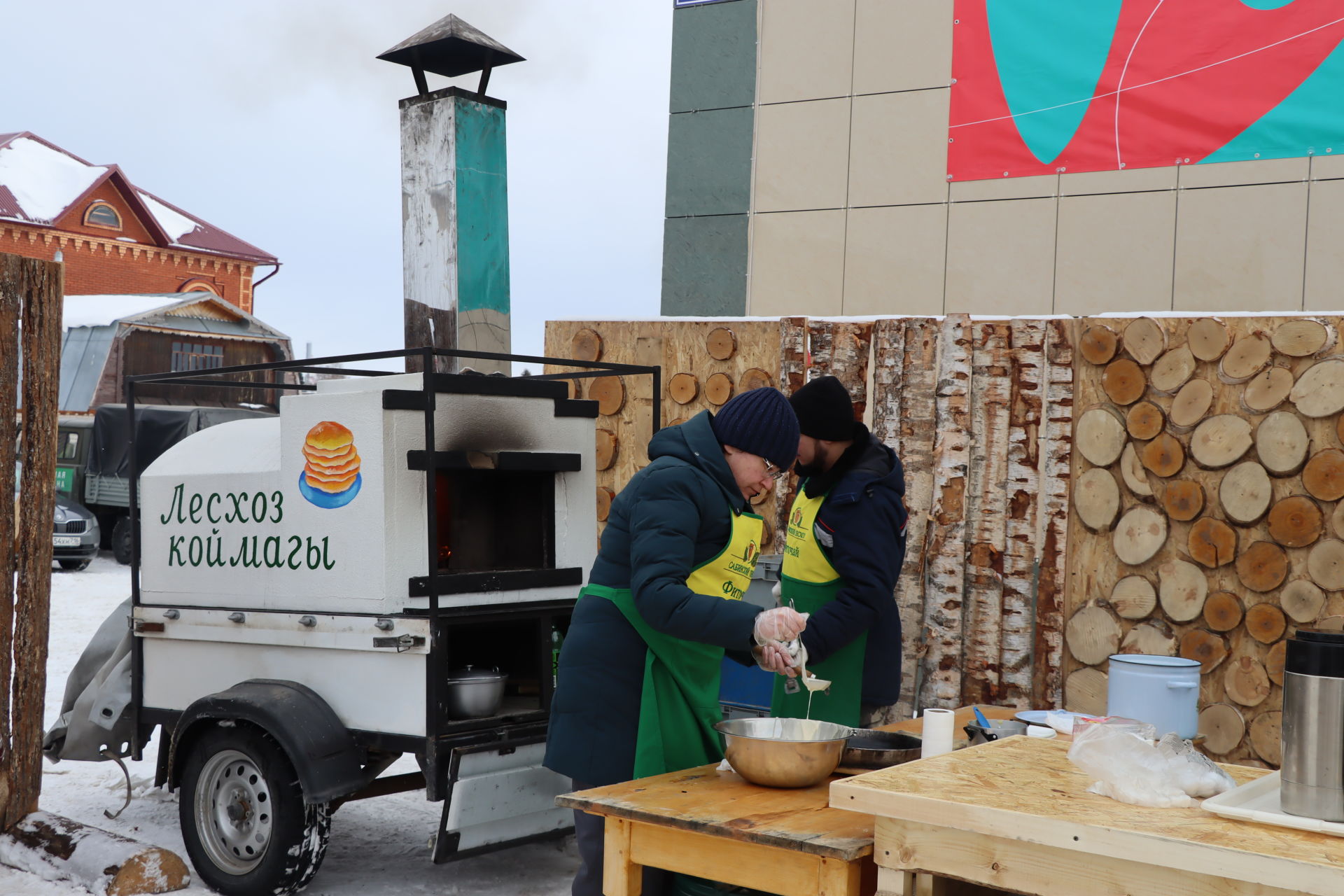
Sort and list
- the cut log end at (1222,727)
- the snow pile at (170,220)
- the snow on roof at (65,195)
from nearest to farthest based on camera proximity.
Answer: the cut log end at (1222,727) < the snow on roof at (65,195) < the snow pile at (170,220)

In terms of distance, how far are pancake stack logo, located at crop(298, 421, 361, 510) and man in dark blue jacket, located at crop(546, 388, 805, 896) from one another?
1.47 meters

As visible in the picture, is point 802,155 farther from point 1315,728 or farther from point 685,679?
point 1315,728

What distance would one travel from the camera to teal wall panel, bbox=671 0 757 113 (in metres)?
9.63

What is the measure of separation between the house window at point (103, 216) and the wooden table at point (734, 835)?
34.9m

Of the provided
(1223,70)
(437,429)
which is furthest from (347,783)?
(1223,70)

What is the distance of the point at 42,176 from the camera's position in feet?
110

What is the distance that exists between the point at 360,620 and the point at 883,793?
265cm

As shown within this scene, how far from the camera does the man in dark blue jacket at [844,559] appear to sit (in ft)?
13.8

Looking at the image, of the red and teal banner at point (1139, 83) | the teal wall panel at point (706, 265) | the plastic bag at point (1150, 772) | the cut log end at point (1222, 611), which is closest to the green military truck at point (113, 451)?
the teal wall panel at point (706, 265)

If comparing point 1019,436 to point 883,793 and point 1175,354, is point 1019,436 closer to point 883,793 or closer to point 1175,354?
point 1175,354

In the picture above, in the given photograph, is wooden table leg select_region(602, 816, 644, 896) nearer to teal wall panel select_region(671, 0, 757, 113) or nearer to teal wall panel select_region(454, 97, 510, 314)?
teal wall panel select_region(454, 97, 510, 314)

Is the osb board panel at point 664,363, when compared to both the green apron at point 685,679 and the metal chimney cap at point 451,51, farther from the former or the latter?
the green apron at point 685,679

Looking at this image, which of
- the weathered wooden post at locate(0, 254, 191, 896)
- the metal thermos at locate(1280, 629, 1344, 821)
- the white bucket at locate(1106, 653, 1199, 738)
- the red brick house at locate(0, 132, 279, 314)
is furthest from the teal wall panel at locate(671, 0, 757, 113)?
the red brick house at locate(0, 132, 279, 314)

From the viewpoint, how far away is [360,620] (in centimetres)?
463
